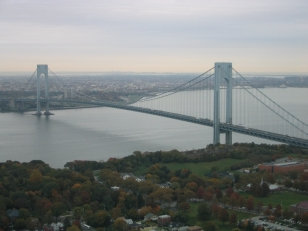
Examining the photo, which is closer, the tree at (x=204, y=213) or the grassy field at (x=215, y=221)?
the grassy field at (x=215, y=221)

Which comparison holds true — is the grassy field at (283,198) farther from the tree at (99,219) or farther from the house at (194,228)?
the tree at (99,219)

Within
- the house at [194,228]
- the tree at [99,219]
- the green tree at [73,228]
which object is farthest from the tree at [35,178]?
the house at [194,228]

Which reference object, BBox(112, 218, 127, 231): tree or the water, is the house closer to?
BBox(112, 218, 127, 231): tree

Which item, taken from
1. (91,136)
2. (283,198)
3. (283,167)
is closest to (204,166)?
(283,167)

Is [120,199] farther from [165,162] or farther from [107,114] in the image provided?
A: [107,114]

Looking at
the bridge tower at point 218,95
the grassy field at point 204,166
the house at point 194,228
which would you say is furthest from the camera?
the bridge tower at point 218,95

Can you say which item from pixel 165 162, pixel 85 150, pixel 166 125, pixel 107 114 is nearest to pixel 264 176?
pixel 165 162
